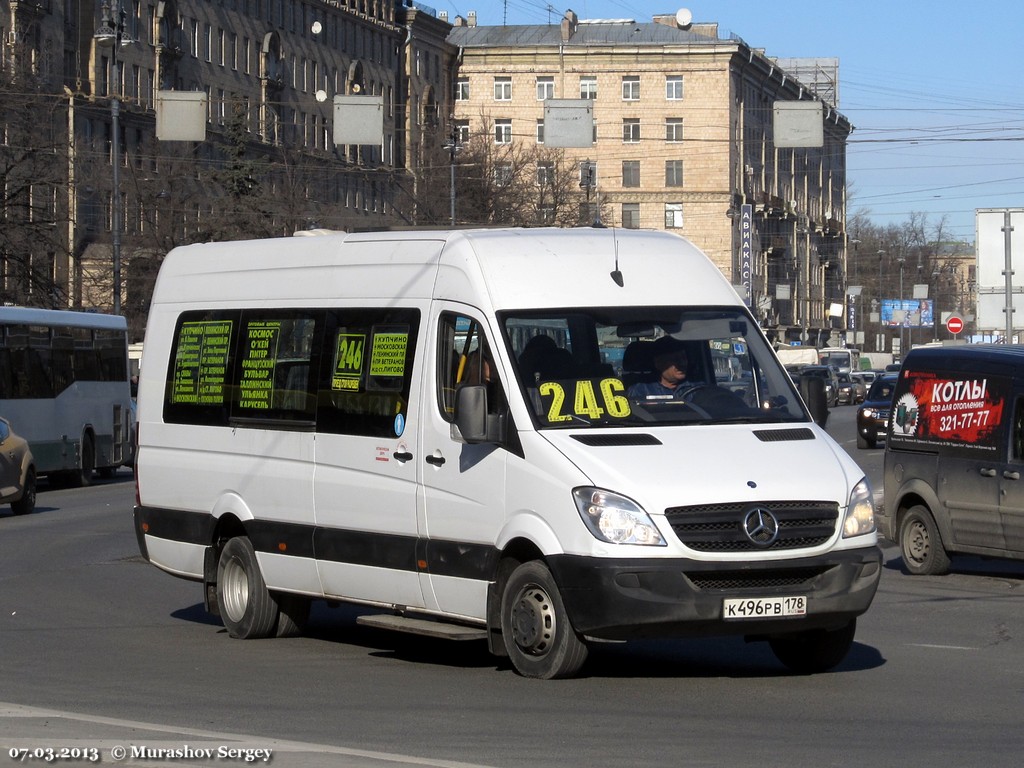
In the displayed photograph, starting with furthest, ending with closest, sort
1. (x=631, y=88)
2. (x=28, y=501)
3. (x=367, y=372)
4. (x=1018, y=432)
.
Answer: (x=631, y=88)
(x=28, y=501)
(x=1018, y=432)
(x=367, y=372)

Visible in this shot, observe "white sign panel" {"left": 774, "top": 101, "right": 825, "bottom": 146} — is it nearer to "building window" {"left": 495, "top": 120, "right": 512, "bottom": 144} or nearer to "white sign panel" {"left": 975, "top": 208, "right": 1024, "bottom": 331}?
"white sign panel" {"left": 975, "top": 208, "right": 1024, "bottom": 331}

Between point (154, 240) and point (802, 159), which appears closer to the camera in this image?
point (154, 240)

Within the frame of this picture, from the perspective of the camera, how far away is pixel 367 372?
1154 centimetres

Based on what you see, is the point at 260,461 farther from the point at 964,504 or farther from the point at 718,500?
the point at 964,504

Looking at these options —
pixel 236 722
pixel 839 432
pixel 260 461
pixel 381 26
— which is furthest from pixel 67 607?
pixel 381 26

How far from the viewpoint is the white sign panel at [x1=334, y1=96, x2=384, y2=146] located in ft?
100

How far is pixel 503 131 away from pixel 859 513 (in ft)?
357

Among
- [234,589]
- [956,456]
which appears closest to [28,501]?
[956,456]

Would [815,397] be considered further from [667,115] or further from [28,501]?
[667,115]

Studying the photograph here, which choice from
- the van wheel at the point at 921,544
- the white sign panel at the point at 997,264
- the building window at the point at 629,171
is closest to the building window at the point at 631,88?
the building window at the point at 629,171

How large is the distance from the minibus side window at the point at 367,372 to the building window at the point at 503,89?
353ft

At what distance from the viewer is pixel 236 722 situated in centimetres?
908

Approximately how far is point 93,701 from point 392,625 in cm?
187

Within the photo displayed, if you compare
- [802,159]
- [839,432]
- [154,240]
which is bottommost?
[839,432]
